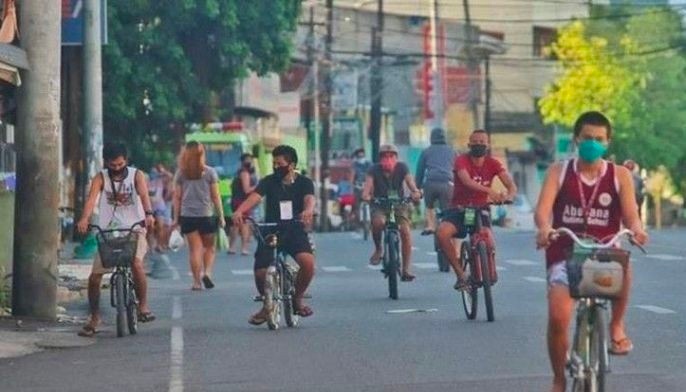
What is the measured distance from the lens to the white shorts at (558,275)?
11.5 metres

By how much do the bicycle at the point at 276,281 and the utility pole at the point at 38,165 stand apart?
210 cm

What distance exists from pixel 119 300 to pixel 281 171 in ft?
5.99

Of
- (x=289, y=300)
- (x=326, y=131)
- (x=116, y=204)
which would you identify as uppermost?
(x=326, y=131)

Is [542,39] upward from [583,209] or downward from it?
upward

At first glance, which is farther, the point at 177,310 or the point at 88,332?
the point at 177,310

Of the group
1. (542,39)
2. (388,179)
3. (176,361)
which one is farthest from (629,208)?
(542,39)

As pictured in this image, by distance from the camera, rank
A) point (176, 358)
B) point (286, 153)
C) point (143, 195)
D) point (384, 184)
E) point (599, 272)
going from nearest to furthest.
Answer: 1. point (599, 272)
2. point (176, 358)
3. point (143, 195)
4. point (286, 153)
5. point (384, 184)

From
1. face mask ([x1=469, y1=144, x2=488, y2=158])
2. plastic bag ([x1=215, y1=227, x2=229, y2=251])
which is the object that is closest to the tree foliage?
plastic bag ([x1=215, y1=227, x2=229, y2=251])

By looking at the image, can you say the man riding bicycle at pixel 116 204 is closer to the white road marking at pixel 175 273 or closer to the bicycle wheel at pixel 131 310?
the bicycle wheel at pixel 131 310

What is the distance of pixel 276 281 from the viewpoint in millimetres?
18422

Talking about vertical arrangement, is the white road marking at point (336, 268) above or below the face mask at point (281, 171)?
below

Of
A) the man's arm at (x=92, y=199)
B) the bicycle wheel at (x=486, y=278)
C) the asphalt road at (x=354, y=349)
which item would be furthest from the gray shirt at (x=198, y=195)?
the bicycle wheel at (x=486, y=278)

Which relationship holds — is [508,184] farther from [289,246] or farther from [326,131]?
[326,131]

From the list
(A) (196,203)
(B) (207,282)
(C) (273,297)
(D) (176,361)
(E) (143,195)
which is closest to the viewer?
(D) (176,361)
